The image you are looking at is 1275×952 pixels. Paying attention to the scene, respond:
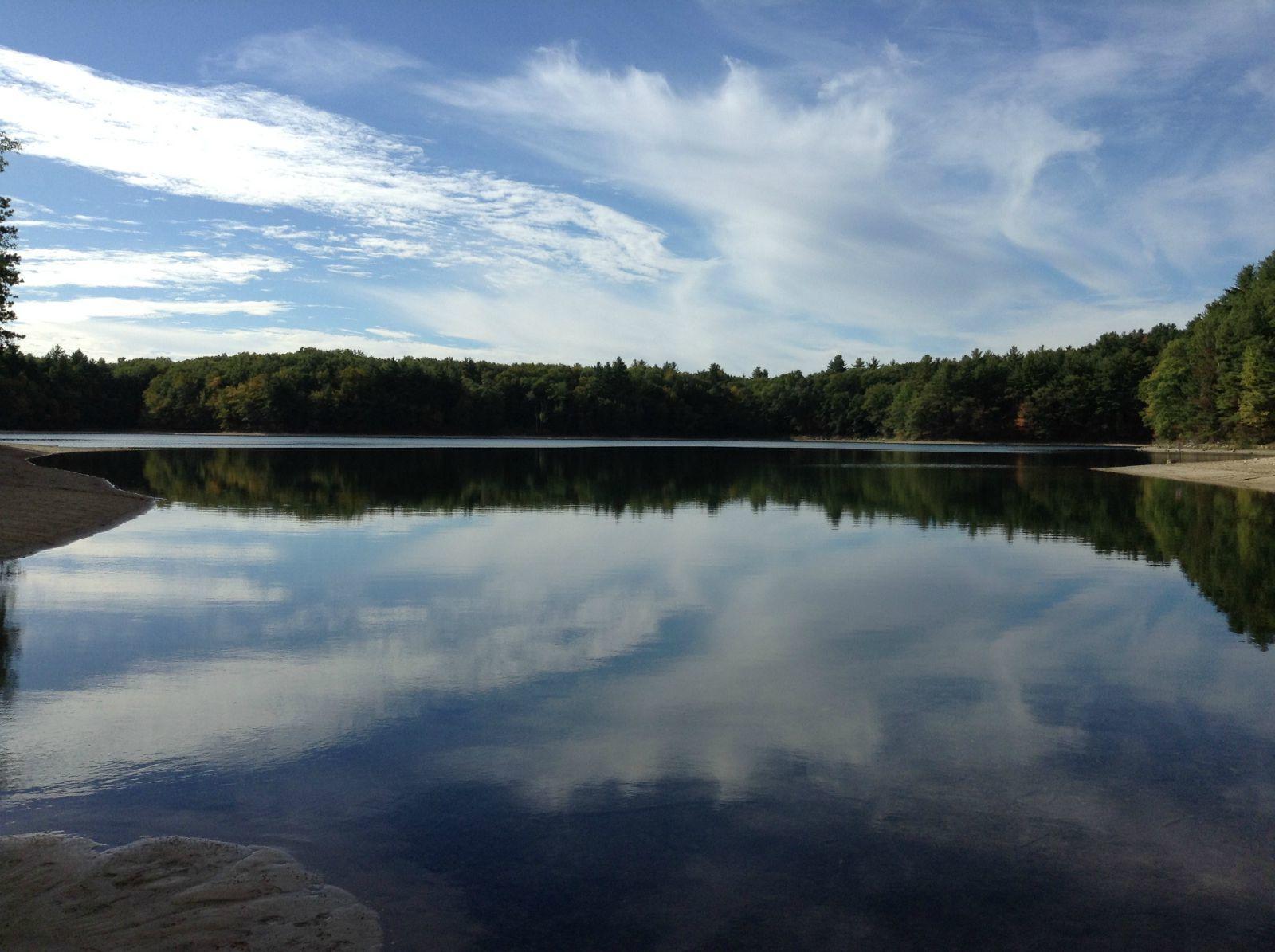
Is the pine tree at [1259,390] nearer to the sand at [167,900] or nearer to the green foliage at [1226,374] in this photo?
the green foliage at [1226,374]

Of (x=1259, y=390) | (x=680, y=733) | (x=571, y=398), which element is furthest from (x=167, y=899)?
(x=571, y=398)

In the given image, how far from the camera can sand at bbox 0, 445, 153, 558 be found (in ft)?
66.2

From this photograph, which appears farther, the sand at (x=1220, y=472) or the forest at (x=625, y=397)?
the forest at (x=625, y=397)

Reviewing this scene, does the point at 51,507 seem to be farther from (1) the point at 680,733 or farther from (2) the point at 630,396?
(2) the point at 630,396

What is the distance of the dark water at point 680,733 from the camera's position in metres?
5.57

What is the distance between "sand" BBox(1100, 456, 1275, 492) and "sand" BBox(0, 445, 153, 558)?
41.6 m

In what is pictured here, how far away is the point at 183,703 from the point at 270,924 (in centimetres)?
462

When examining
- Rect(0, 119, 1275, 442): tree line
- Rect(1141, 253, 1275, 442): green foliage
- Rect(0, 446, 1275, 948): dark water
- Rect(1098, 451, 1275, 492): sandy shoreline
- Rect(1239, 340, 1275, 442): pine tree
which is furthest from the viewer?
Rect(0, 119, 1275, 442): tree line

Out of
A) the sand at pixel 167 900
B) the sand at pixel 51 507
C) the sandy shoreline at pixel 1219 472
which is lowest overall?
the sand at pixel 167 900

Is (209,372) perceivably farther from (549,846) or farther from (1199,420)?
(549,846)

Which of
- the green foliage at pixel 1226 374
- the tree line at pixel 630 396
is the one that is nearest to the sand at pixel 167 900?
the green foliage at pixel 1226 374

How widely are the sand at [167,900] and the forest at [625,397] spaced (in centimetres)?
10695

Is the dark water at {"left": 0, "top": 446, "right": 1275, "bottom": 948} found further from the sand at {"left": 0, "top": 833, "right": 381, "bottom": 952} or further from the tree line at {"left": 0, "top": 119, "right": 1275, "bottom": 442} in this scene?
the tree line at {"left": 0, "top": 119, "right": 1275, "bottom": 442}

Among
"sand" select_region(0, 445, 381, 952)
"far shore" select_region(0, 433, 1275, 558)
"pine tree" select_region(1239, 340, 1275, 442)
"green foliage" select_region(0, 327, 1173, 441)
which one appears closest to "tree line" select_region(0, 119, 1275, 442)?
"green foliage" select_region(0, 327, 1173, 441)
